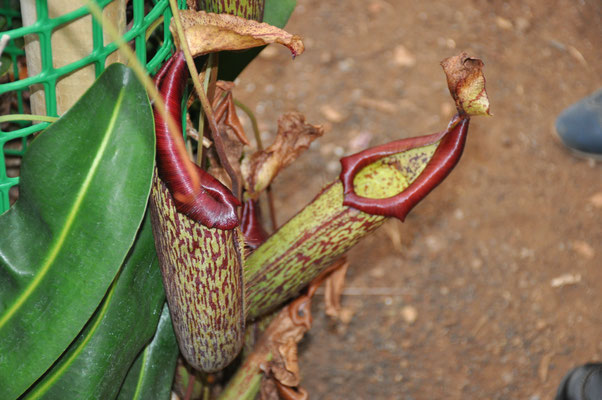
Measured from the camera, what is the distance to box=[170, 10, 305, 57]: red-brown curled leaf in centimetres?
65

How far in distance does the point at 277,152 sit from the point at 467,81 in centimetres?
31

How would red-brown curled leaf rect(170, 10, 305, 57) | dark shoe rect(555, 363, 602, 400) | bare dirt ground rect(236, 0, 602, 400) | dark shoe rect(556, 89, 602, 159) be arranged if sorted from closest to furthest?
1. red-brown curled leaf rect(170, 10, 305, 57)
2. dark shoe rect(555, 363, 602, 400)
3. bare dirt ground rect(236, 0, 602, 400)
4. dark shoe rect(556, 89, 602, 159)

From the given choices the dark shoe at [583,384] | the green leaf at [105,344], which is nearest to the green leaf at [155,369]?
the green leaf at [105,344]

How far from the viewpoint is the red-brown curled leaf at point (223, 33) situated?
2.14 feet

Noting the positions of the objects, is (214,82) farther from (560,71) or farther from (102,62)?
(560,71)

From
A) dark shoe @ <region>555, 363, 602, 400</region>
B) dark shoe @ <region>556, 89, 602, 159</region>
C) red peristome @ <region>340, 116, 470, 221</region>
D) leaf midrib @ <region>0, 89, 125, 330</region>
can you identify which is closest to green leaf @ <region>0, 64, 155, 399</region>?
leaf midrib @ <region>0, 89, 125, 330</region>

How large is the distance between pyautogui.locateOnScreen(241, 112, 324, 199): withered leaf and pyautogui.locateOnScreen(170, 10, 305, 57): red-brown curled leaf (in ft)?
0.81

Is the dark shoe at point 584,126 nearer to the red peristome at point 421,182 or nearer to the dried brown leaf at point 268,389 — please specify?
the red peristome at point 421,182

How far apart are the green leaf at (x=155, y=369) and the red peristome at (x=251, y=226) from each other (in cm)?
16

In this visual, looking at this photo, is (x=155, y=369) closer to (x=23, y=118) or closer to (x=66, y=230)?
(x=66, y=230)

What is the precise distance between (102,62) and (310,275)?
432 millimetres

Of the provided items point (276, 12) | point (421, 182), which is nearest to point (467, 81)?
point (421, 182)

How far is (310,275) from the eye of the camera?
35.9 inches

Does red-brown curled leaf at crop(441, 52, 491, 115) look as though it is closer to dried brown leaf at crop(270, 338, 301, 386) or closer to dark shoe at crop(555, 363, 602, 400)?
dried brown leaf at crop(270, 338, 301, 386)
